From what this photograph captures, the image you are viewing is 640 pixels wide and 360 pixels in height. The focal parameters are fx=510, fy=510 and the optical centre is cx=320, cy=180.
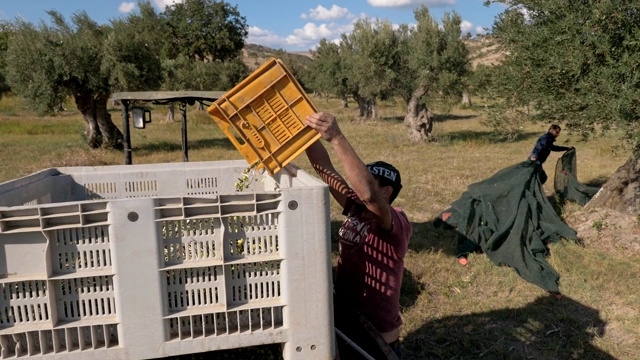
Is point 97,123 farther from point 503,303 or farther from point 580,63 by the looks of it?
point 503,303

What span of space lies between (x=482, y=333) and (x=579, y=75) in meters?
3.94

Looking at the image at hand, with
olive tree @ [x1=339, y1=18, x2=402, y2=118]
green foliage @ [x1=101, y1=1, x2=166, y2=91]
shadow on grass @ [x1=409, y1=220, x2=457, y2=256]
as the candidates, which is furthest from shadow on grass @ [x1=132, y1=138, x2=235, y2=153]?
shadow on grass @ [x1=409, y1=220, x2=457, y2=256]

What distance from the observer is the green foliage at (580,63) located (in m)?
6.31

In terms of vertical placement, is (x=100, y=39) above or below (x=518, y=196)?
above

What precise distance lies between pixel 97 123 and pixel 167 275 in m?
18.3

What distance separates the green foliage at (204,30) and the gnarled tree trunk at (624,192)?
109 feet

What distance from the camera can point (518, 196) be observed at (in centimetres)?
737

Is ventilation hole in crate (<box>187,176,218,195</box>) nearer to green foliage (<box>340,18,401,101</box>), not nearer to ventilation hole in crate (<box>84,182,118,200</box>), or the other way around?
ventilation hole in crate (<box>84,182,118,200</box>)

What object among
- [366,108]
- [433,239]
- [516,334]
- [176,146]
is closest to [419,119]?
[176,146]

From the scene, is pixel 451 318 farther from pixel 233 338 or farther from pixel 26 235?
pixel 26 235

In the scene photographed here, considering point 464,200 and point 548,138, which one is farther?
point 548,138

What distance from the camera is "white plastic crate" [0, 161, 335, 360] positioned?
1865 millimetres

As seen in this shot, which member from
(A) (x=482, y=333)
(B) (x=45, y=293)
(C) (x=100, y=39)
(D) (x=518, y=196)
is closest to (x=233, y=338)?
(B) (x=45, y=293)

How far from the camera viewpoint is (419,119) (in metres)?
20.8
